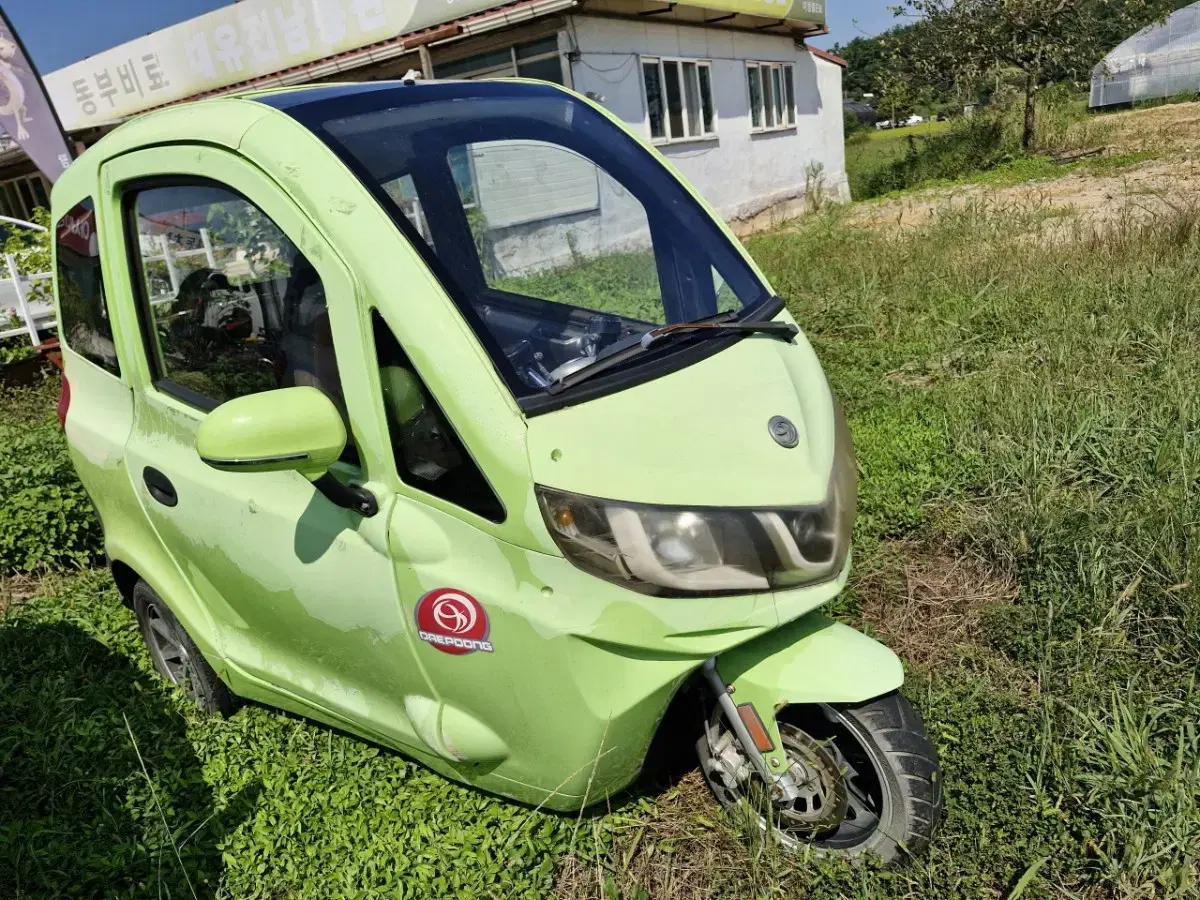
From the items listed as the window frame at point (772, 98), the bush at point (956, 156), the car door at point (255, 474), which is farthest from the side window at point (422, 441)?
the bush at point (956, 156)

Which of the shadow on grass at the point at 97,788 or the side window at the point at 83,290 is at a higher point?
the side window at the point at 83,290

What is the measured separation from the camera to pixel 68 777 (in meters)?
2.82

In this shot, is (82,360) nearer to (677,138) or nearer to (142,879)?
(142,879)

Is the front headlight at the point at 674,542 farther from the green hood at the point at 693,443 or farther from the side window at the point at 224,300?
the side window at the point at 224,300

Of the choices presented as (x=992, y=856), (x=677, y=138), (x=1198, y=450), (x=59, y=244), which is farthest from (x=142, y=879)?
(x=677, y=138)

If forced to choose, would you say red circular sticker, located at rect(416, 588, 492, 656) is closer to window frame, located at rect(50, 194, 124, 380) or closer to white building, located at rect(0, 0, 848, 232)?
window frame, located at rect(50, 194, 124, 380)

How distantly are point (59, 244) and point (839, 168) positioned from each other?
19.4 m

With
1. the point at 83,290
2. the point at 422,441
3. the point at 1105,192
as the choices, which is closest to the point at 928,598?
the point at 422,441

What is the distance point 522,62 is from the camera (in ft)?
37.8

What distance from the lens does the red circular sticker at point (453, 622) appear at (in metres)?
1.88

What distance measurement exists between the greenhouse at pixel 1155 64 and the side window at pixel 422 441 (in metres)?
31.0

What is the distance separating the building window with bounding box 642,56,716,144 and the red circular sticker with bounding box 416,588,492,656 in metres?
12.0

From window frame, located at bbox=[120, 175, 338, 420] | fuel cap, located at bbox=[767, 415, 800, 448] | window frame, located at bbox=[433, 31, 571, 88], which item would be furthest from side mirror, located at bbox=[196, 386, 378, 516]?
window frame, located at bbox=[433, 31, 571, 88]

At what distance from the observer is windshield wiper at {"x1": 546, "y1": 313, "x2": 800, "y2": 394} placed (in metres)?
1.90
